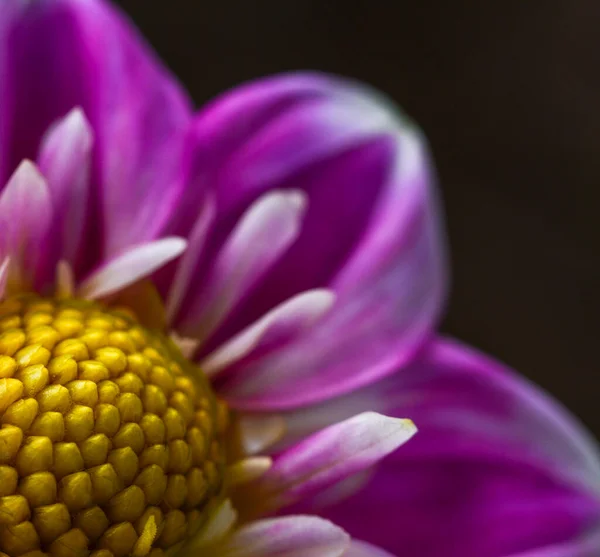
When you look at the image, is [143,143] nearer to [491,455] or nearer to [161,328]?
[161,328]

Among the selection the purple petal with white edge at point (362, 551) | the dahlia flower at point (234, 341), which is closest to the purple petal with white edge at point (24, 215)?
the dahlia flower at point (234, 341)

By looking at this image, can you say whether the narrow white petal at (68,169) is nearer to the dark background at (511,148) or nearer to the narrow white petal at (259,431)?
the narrow white petal at (259,431)

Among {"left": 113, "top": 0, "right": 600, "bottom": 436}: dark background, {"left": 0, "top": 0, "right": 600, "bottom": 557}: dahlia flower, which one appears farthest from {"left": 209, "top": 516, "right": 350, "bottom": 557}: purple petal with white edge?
{"left": 113, "top": 0, "right": 600, "bottom": 436}: dark background

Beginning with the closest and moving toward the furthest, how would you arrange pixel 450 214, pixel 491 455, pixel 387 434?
pixel 387 434 < pixel 491 455 < pixel 450 214

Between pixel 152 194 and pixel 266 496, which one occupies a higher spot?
pixel 152 194

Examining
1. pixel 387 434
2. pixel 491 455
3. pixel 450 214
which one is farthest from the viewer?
pixel 450 214

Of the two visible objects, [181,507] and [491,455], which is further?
[491,455]

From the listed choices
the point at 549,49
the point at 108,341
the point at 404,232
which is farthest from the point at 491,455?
the point at 549,49
